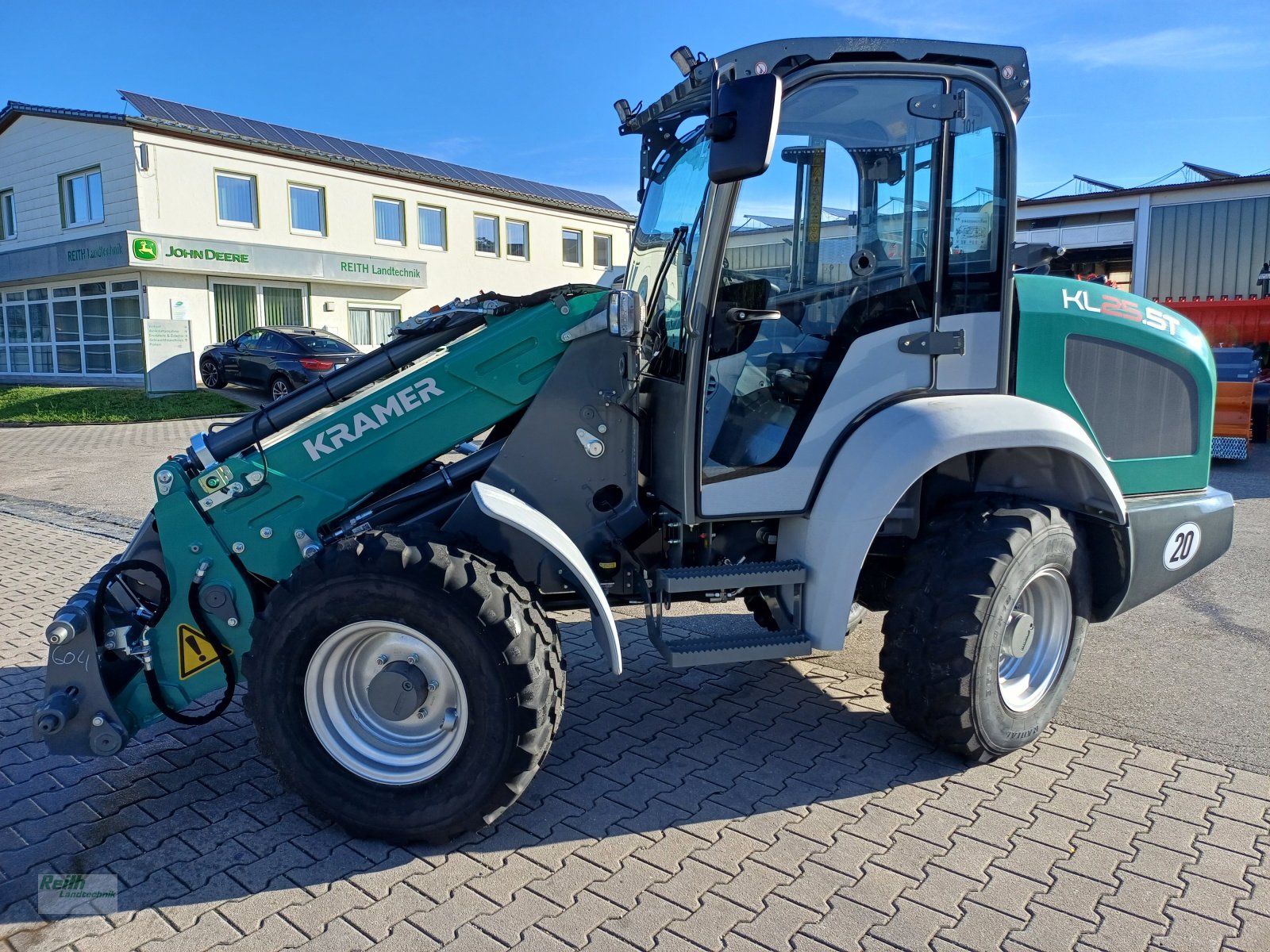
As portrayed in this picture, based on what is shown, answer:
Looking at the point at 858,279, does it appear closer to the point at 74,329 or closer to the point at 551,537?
the point at 551,537

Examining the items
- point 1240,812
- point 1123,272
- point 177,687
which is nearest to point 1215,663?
point 1240,812

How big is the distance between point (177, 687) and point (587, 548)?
66.0 inches

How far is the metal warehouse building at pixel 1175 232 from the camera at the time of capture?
21875mm

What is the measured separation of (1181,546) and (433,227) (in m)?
28.4

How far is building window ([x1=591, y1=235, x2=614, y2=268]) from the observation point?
1398 inches

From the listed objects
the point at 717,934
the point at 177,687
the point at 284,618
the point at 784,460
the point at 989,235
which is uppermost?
the point at 989,235

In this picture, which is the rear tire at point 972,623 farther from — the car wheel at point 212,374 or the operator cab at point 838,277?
the car wheel at point 212,374

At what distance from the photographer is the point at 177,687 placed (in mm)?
3637

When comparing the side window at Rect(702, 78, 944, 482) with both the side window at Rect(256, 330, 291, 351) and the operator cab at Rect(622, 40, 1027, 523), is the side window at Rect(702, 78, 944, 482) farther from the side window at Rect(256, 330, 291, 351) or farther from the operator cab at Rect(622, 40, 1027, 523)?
the side window at Rect(256, 330, 291, 351)

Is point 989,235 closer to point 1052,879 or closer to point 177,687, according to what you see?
point 1052,879

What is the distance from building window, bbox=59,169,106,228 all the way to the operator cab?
82.8 ft

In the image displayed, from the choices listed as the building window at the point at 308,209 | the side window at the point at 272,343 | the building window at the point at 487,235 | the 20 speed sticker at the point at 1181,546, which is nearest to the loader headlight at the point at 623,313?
the 20 speed sticker at the point at 1181,546

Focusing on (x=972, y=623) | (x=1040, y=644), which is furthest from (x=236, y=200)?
(x=972, y=623)

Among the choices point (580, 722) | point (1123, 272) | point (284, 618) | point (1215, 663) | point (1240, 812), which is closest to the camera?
point (284, 618)
